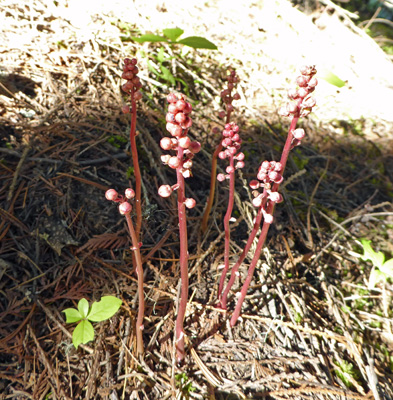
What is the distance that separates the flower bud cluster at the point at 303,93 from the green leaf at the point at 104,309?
1450 millimetres

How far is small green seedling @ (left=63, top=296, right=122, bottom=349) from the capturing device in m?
1.80

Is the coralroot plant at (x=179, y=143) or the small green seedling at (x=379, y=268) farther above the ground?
the coralroot plant at (x=179, y=143)

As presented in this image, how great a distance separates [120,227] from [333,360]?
1.84 meters

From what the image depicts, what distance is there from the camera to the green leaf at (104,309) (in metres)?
1.84

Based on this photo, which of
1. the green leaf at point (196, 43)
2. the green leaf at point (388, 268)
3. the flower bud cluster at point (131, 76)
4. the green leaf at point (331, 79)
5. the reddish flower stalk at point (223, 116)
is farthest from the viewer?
the green leaf at point (331, 79)

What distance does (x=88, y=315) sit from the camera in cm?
188

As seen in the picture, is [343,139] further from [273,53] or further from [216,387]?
[216,387]

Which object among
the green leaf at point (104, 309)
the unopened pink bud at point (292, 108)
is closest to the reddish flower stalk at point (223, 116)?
the unopened pink bud at point (292, 108)

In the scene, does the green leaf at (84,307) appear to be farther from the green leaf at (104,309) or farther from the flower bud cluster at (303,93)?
the flower bud cluster at (303,93)

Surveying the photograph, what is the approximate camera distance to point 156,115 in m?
3.15

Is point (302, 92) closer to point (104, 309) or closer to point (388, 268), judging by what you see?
point (104, 309)

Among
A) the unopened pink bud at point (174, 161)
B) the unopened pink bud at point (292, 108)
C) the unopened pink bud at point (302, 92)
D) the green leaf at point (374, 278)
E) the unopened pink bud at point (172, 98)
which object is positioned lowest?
the green leaf at point (374, 278)

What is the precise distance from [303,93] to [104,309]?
162 centimetres

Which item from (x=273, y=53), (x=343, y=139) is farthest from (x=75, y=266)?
(x=273, y=53)
